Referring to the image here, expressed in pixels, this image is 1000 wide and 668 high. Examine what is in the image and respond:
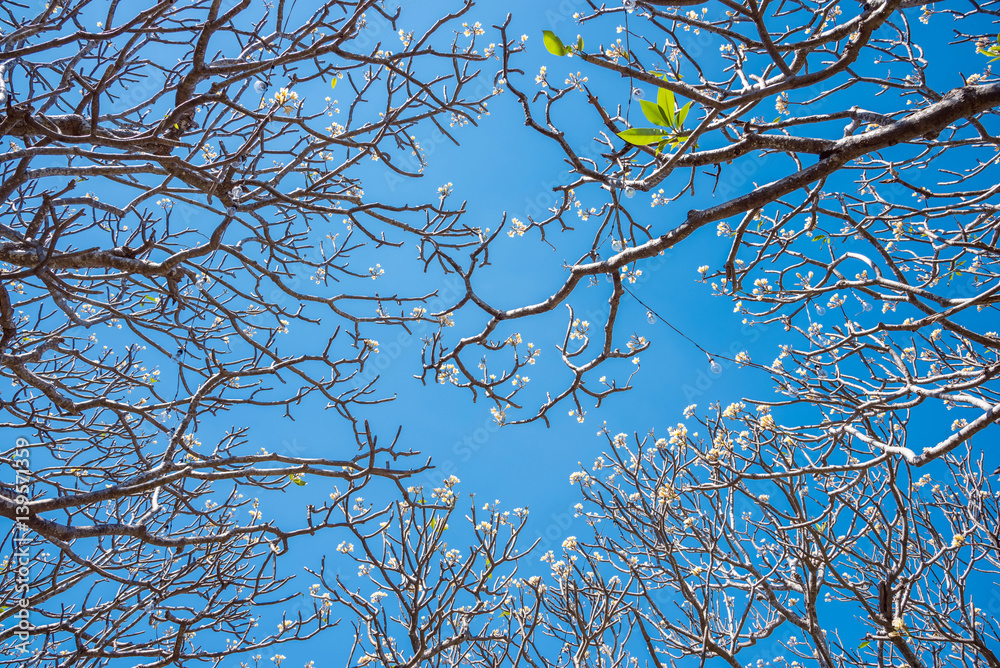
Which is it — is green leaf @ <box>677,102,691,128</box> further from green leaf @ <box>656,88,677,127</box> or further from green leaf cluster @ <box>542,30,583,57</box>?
green leaf cluster @ <box>542,30,583,57</box>

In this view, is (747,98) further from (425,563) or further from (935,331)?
(935,331)

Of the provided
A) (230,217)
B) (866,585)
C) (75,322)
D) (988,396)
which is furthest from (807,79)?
(866,585)

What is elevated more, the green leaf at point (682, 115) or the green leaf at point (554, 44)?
the green leaf at point (554, 44)

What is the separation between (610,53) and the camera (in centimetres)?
249

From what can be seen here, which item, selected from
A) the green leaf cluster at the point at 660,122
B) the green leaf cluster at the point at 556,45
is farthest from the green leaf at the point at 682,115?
the green leaf cluster at the point at 556,45

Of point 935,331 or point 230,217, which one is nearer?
point 230,217

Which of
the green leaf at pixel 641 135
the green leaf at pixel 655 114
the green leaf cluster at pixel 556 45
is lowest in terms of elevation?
the green leaf at pixel 641 135

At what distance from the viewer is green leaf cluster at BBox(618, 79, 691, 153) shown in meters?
1.67

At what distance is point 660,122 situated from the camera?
1687mm

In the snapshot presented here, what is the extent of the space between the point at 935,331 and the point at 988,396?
1.88 ft

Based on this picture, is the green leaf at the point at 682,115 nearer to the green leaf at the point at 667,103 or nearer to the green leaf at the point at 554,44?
the green leaf at the point at 667,103

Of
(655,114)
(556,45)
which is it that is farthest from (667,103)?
(556,45)

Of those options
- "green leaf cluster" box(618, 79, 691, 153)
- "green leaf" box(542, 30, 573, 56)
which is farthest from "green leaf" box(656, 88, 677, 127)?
"green leaf" box(542, 30, 573, 56)

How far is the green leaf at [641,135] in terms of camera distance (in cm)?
166
